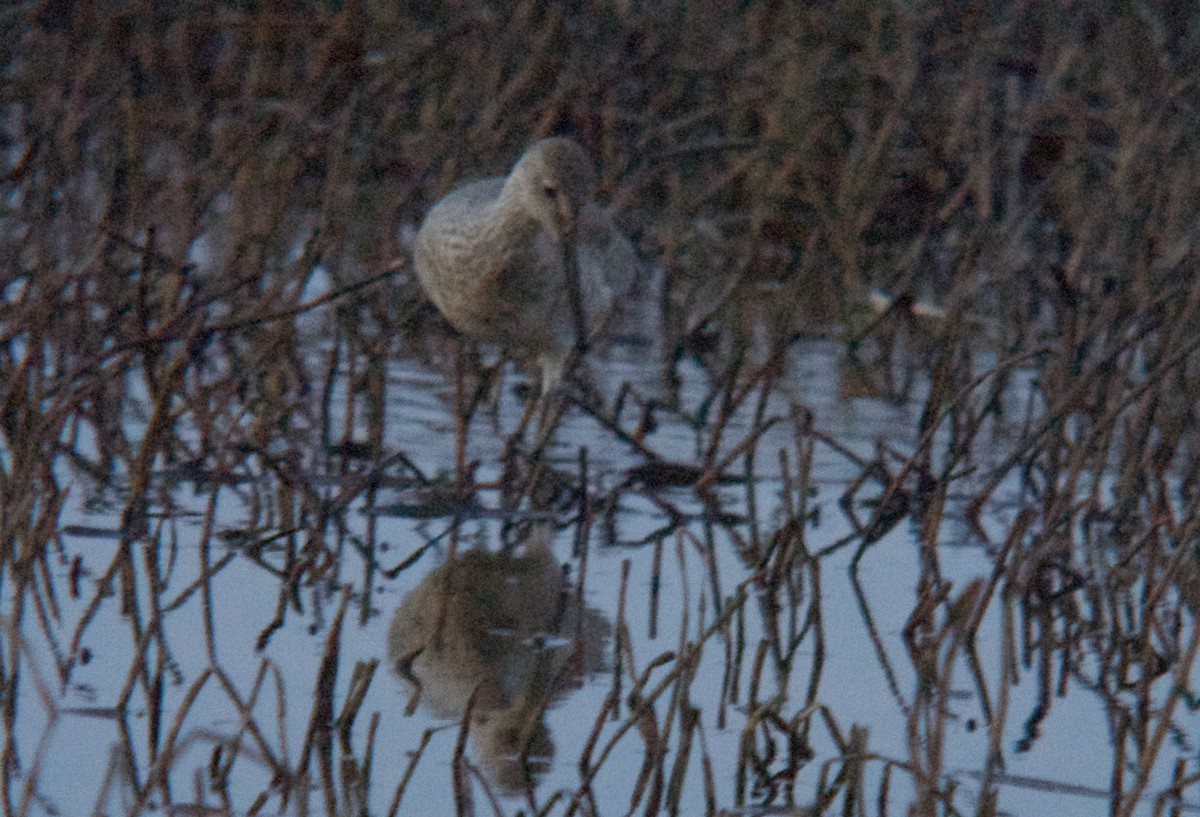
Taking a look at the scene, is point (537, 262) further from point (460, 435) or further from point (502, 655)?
point (502, 655)

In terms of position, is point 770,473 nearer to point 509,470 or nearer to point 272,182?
point 509,470

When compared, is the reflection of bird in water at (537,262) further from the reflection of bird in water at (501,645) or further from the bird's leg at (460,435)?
the reflection of bird in water at (501,645)

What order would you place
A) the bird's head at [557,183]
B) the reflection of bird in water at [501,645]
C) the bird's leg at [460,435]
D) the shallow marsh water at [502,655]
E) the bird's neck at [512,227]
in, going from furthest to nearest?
the bird's neck at [512,227] → the bird's head at [557,183] → the bird's leg at [460,435] → the reflection of bird in water at [501,645] → the shallow marsh water at [502,655]

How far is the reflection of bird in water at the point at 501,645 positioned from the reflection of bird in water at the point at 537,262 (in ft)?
2.76

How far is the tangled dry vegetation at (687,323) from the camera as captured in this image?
314 centimetres

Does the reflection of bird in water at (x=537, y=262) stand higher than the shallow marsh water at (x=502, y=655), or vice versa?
the reflection of bird in water at (x=537, y=262)

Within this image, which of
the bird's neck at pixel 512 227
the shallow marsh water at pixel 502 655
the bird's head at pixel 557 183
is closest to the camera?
the shallow marsh water at pixel 502 655

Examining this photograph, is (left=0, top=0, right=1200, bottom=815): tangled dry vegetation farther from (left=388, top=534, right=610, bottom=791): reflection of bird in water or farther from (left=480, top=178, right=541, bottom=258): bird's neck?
(left=480, top=178, right=541, bottom=258): bird's neck

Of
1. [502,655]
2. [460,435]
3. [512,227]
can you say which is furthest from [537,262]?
[502,655]

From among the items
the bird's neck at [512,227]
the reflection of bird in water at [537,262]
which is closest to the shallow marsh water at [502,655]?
the reflection of bird in water at [537,262]

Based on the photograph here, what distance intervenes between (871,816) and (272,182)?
4469 millimetres

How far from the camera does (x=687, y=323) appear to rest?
6.44 meters

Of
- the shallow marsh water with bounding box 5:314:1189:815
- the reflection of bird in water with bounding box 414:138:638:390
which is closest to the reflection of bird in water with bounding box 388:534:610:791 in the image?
the shallow marsh water with bounding box 5:314:1189:815

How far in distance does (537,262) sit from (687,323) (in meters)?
1.48
